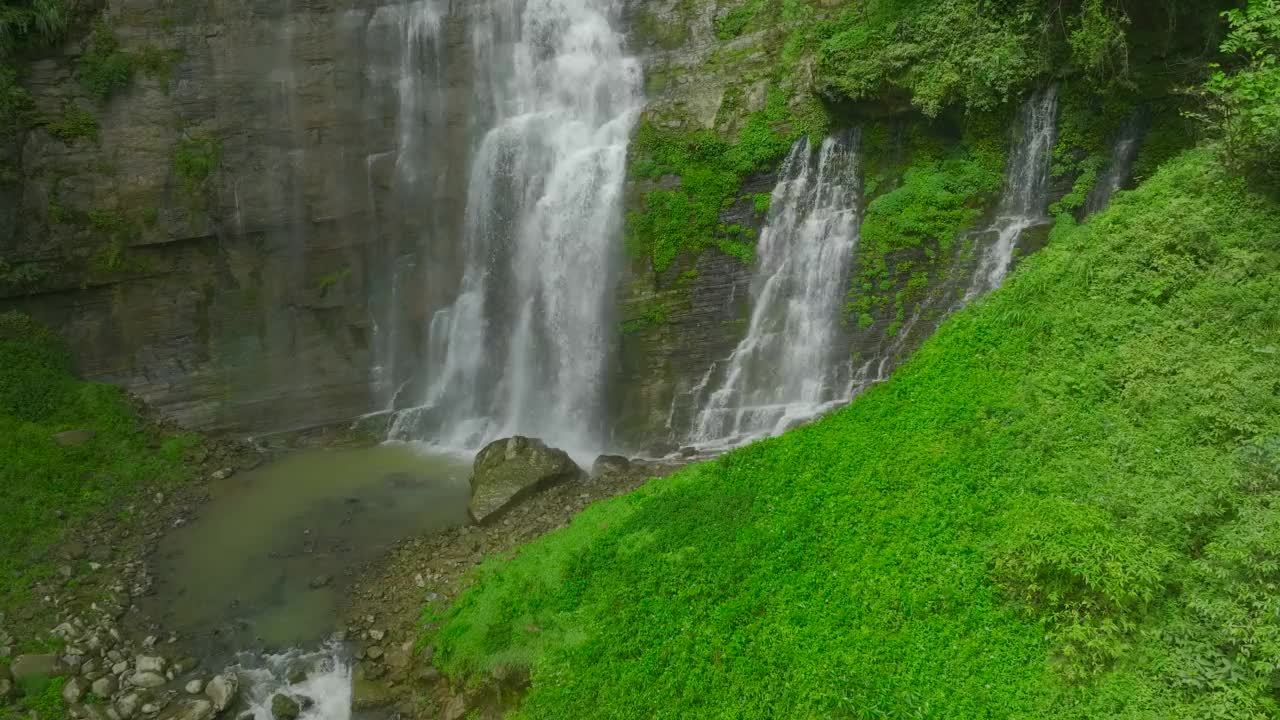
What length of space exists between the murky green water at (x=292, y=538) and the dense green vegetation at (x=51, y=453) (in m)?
1.82

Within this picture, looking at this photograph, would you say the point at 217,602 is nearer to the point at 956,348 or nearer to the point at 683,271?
the point at 683,271

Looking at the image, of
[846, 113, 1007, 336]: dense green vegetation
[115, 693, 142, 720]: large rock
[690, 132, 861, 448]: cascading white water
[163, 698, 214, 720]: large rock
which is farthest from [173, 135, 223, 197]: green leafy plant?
[846, 113, 1007, 336]: dense green vegetation

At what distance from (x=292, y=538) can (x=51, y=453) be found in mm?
5935

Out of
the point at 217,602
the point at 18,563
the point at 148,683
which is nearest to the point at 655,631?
the point at 148,683

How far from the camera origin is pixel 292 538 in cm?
1493

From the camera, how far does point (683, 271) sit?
17859mm

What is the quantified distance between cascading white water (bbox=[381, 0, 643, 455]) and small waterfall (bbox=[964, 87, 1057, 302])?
836 cm

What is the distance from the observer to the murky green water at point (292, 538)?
1259 cm

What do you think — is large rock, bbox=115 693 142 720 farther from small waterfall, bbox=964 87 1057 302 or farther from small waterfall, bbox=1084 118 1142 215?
small waterfall, bbox=1084 118 1142 215

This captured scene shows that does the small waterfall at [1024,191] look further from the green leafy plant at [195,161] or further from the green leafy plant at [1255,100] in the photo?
the green leafy plant at [195,161]

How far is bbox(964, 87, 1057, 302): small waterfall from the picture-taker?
14.8 m

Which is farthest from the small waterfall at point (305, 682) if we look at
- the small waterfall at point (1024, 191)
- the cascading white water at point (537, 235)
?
the small waterfall at point (1024, 191)

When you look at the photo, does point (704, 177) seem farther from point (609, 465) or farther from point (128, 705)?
point (128, 705)

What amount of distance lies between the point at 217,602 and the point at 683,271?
11474 mm
